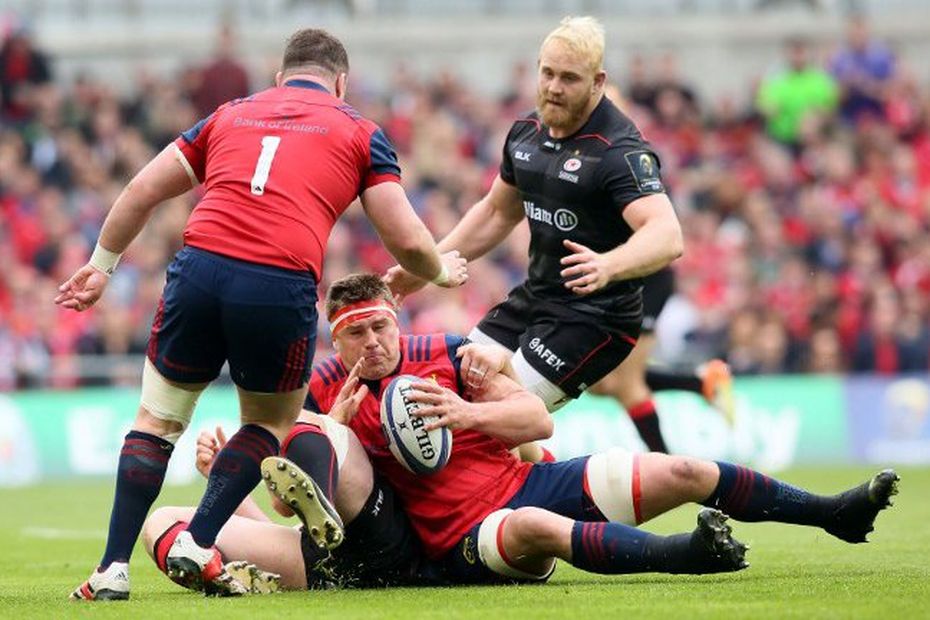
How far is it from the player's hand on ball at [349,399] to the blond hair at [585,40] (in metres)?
2.12

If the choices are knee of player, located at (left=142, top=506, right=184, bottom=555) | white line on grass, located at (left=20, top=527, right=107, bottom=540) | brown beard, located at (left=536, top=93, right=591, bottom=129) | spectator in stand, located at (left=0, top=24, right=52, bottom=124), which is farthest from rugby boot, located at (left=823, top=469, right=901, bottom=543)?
spectator in stand, located at (left=0, top=24, right=52, bottom=124)

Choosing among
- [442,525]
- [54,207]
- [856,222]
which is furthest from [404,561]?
[856,222]

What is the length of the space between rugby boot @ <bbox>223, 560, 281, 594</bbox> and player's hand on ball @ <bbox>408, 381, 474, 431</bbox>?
0.97 metres

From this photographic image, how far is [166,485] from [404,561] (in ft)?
30.9

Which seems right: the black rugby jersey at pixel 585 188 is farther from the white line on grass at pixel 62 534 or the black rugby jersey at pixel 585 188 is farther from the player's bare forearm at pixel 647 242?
the white line on grass at pixel 62 534

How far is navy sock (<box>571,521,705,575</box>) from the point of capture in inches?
278

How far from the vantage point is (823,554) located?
29.7ft

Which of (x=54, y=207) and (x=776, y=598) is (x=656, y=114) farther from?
(x=776, y=598)

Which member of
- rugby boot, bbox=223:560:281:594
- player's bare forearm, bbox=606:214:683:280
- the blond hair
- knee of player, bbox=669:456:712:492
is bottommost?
rugby boot, bbox=223:560:281:594

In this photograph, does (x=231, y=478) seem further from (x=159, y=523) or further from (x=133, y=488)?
(x=159, y=523)

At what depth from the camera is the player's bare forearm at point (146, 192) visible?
294 inches

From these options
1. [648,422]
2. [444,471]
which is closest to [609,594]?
[444,471]

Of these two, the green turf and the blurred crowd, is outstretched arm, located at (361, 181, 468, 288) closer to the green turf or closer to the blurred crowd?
the green turf

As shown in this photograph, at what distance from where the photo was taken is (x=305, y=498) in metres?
6.81
